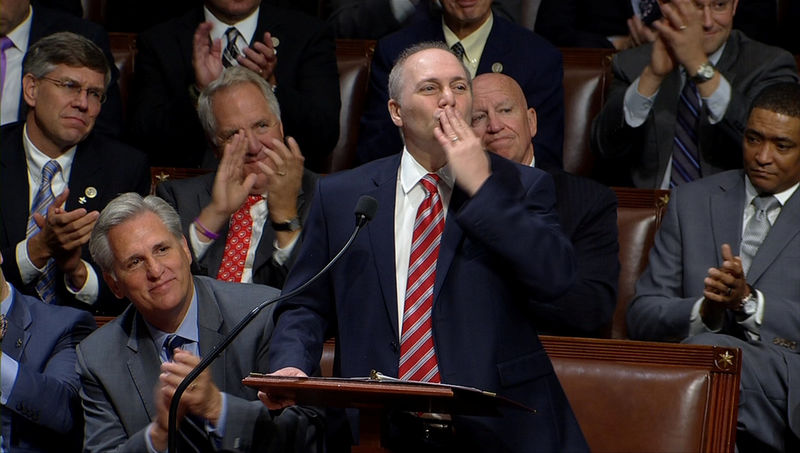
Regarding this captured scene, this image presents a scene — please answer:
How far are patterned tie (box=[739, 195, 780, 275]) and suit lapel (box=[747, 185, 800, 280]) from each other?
4cm

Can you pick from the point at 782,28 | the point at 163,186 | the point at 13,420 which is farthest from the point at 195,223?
the point at 782,28

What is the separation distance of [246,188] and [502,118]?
0.62 metres

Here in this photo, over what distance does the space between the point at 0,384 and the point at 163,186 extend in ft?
2.74

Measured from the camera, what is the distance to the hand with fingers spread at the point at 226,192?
272 centimetres

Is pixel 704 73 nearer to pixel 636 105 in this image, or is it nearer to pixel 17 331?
pixel 636 105

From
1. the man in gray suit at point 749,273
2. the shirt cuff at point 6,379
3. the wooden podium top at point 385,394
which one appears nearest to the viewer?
the wooden podium top at point 385,394

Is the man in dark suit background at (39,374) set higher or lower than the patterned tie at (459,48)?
lower

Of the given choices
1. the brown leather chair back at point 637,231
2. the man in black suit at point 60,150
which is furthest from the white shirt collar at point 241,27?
the brown leather chair back at point 637,231

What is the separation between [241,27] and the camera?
3.37 metres

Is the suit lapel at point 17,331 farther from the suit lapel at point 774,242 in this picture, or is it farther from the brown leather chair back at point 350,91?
the suit lapel at point 774,242

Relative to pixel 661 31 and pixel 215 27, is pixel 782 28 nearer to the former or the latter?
pixel 661 31

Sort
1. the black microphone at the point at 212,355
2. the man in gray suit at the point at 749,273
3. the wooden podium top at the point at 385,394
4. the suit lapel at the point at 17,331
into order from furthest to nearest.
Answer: the man in gray suit at the point at 749,273, the suit lapel at the point at 17,331, the black microphone at the point at 212,355, the wooden podium top at the point at 385,394

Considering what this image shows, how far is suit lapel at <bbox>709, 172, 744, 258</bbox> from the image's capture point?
2770 mm

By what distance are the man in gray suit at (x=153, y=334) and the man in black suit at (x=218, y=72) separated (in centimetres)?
99
